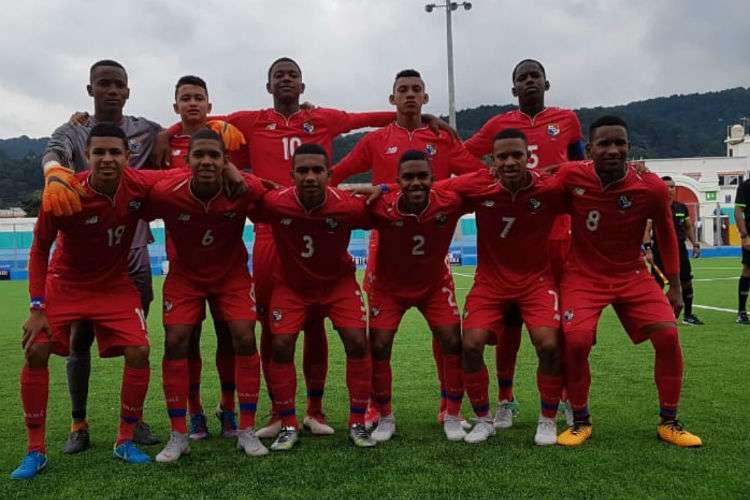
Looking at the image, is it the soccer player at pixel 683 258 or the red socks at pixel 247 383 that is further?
the soccer player at pixel 683 258

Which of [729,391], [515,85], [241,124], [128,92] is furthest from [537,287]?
[128,92]

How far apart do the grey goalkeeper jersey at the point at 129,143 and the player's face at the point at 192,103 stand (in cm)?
33

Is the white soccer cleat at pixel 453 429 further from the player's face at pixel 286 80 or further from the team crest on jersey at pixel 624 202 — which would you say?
the player's face at pixel 286 80

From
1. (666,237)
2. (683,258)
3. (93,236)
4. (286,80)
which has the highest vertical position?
(286,80)

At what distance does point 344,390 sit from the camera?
635 centimetres

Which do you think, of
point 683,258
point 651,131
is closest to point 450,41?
point 683,258

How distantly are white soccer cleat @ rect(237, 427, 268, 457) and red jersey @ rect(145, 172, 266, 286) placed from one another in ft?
3.40

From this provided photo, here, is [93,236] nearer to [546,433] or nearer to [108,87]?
[108,87]

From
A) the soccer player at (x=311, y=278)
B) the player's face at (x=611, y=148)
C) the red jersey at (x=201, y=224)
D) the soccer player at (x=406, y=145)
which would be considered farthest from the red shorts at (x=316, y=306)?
the player's face at (x=611, y=148)

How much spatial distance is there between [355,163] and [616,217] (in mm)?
2137

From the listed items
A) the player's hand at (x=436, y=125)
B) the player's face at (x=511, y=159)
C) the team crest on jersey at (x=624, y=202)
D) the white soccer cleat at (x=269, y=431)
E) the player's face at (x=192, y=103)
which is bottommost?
the white soccer cleat at (x=269, y=431)

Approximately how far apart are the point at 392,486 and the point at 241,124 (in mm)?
3105

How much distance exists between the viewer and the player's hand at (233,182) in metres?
4.36

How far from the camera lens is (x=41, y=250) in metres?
4.30
